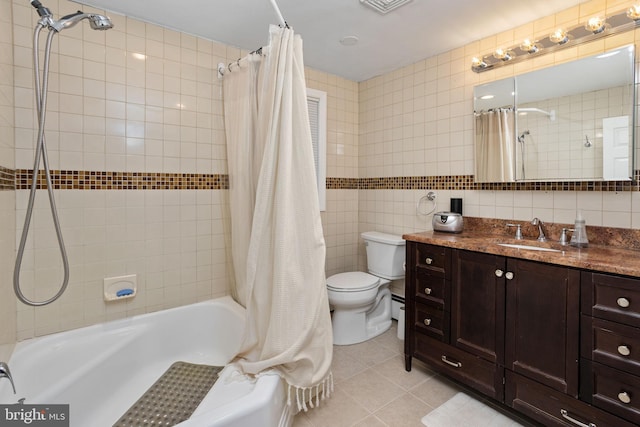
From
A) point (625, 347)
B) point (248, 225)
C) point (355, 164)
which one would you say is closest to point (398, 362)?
point (625, 347)

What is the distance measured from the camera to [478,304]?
1.67m

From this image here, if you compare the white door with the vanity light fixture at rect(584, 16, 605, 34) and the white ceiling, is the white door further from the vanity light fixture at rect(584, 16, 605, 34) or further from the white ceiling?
the white ceiling

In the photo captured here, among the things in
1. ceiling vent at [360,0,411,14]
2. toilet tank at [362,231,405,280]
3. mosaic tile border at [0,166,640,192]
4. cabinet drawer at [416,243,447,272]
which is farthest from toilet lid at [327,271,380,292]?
ceiling vent at [360,0,411,14]

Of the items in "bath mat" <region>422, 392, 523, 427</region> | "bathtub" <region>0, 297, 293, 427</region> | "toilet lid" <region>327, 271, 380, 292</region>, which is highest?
"toilet lid" <region>327, 271, 380, 292</region>

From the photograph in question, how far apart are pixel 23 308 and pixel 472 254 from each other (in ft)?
7.96

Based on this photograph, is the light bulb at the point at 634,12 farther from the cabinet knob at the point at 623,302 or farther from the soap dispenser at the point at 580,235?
the cabinet knob at the point at 623,302

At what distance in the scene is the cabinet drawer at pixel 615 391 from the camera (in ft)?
3.96

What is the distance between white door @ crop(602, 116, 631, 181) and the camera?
1.59 metres

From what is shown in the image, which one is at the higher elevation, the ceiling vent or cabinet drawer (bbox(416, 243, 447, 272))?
the ceiling vent

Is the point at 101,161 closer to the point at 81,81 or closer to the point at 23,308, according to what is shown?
the point at 81,81

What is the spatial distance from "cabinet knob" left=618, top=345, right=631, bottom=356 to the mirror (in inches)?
34.1

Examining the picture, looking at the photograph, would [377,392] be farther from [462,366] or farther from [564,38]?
[564,38]

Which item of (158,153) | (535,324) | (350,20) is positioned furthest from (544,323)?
(158,153)

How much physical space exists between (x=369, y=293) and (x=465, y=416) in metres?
0.96
